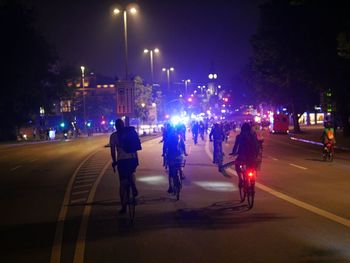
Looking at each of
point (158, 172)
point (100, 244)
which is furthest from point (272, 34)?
point (100, 244)

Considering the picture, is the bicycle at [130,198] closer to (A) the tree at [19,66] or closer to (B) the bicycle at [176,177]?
(B) the bicycle at [176,177]

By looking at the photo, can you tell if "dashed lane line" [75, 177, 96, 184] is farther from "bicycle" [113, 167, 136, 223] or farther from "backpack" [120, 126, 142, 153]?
"backpack" [120, 126, 142, 153]

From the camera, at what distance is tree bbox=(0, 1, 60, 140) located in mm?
67688

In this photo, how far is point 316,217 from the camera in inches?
427

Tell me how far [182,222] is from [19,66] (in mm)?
61973

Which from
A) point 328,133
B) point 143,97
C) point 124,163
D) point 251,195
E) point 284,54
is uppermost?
point 284,54

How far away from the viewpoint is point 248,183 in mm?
12430

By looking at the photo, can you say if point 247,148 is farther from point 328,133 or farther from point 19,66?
point 19,66

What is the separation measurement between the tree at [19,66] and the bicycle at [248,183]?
5881 cm

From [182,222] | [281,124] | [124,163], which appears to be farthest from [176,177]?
[281,124]

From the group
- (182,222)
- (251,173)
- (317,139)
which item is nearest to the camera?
(182,222)

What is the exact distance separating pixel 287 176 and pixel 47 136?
62.4 m

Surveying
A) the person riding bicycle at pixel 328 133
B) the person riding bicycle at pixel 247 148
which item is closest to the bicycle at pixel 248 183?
the person riding bicycle at pixel 247 148

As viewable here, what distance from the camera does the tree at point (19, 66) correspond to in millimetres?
67688
